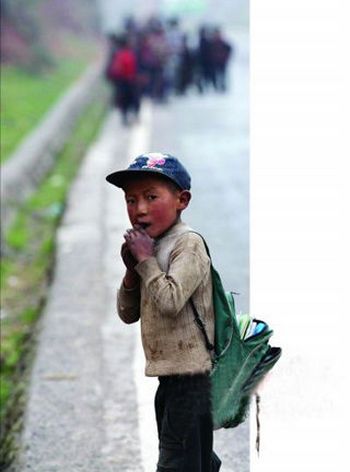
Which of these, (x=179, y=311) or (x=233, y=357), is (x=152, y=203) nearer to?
(x=179, y=311)

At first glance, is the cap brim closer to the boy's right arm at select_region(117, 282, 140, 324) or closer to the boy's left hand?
the boy's left hand

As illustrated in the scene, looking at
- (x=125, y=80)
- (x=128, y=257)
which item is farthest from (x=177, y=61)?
(x=128, y=257)

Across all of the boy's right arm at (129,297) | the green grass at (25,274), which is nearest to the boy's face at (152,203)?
the boy's right arm at (129,297)

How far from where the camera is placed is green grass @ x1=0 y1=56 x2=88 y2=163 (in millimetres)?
16391

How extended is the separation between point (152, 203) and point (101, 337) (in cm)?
283

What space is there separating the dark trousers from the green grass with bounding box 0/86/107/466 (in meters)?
1.33

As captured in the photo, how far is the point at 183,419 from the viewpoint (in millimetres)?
3820

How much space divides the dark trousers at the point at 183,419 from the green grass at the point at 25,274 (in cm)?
133

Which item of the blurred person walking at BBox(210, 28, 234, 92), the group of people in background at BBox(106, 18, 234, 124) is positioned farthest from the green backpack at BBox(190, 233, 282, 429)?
the blurred person walking at BBox(210, 28, 234, 92)

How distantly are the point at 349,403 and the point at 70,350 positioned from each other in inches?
63.8

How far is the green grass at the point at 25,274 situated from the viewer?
6.09m

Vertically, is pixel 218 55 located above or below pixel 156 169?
above

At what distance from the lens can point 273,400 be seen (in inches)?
210

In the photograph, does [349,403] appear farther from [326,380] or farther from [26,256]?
[26,256]
